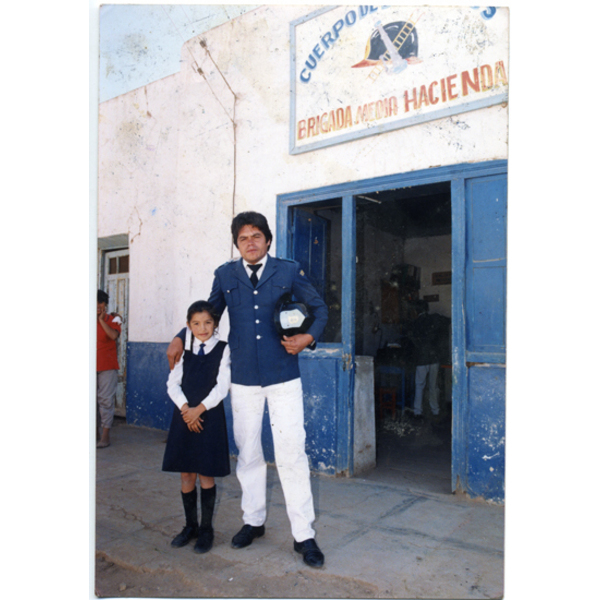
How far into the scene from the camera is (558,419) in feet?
7.47

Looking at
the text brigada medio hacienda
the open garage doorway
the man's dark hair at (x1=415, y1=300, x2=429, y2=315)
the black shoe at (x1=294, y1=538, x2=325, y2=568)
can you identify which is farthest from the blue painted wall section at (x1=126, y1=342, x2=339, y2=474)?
the man's dark hair at (x1=415, y1=300, x2=429, y2=315)

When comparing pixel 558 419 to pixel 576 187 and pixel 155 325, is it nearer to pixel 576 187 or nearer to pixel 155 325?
pixel 576 187

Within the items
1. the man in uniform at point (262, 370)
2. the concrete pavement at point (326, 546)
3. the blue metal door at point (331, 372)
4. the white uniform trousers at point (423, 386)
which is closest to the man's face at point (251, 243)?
the man in uniform at point (262, 370)

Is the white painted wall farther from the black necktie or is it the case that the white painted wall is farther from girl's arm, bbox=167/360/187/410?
girl's arm, bbox=167/360/187/410

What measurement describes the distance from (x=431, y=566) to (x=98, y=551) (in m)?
1.76

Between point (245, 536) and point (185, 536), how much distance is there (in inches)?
13.1

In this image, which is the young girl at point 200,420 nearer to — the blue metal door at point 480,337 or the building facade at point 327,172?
the building facade at point 327,172

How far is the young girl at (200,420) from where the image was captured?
270cm

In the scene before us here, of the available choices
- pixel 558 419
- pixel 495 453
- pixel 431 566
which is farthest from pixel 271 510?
pixel 558 419

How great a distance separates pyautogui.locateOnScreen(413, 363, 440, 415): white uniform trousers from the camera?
655 cm

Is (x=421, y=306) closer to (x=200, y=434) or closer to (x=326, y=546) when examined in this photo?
(x=326, y=546)

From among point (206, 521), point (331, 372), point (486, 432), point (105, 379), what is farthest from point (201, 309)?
point (105, 379)

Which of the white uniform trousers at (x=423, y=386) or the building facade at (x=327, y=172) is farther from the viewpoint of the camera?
the white uniform trousers at (x=423, y=386)

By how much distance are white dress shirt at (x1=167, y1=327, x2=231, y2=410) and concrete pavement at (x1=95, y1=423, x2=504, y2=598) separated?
0.81m
